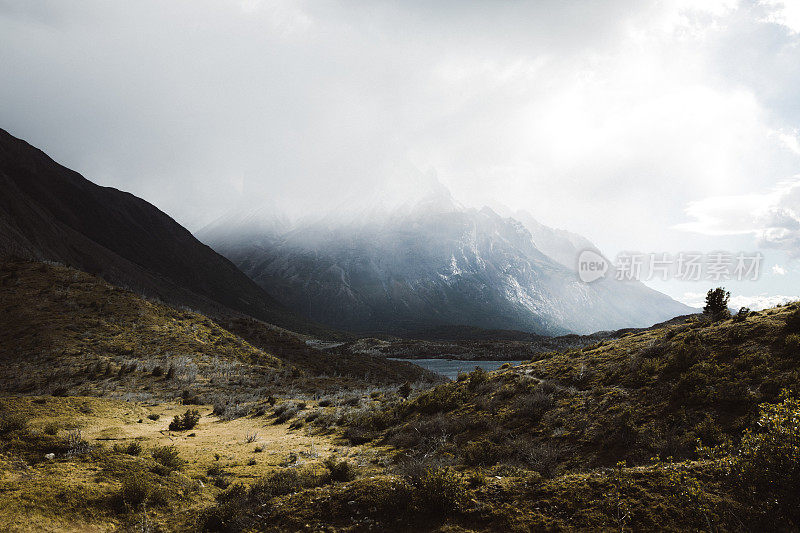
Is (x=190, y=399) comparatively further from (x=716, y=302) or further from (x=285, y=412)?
(x=716, y=302)

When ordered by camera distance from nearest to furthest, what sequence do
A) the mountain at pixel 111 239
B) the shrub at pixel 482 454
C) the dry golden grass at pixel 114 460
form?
1. the dry golden grass at pixel 114 460
2. the shrub at pixel 482 454
3. the mountain at pixel 111 239

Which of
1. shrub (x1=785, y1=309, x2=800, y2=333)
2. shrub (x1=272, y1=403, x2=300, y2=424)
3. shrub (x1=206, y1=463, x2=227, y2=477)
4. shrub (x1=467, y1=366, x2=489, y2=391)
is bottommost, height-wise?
shrub (x1=272, y1=403, x2=300, y2=424)

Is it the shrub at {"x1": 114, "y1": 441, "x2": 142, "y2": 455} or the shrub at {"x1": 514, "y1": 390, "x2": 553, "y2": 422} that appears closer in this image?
the shrub at {"x1": 114, "y1": 441, "x2": 142, "y2": 455}

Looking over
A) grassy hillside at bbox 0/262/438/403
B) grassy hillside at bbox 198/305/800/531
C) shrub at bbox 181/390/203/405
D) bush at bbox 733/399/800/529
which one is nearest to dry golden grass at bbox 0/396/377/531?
grassy hillside at bbox 198/305/800/531

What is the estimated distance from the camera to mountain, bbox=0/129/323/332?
8550 centimetres

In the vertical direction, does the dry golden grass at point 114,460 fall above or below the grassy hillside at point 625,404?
below

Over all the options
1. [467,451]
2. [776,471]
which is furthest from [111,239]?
[776,471]

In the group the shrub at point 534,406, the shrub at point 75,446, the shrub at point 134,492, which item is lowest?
the shrub at point 75,446

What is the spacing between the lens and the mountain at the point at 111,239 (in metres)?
85.5

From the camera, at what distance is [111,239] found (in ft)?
481

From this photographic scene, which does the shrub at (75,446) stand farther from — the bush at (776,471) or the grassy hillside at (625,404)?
the bush at (776,471)

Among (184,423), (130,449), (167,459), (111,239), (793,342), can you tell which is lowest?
(184,423)

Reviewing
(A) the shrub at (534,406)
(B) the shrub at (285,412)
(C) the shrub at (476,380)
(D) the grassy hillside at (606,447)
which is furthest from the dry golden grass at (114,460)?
(C) the shrub at (476,380)

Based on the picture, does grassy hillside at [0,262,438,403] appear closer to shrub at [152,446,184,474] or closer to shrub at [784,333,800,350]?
shrub at [152,446,184,474]
